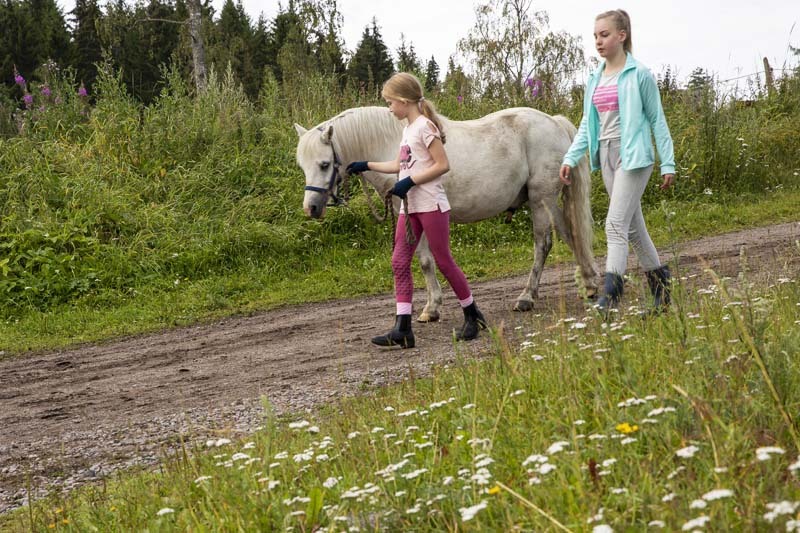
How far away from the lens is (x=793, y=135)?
16.3 m

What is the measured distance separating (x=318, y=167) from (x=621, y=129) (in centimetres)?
273

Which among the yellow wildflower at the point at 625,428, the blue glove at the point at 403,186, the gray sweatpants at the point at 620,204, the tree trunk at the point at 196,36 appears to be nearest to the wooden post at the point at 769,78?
the tree trunk at the point at 196,36

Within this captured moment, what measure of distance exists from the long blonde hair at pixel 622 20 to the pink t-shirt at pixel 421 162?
1.50 meters

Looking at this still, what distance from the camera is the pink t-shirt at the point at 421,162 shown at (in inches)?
255

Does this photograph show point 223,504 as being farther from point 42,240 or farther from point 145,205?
point 145,205

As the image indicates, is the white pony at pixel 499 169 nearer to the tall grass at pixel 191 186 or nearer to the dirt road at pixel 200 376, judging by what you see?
the dirt road at pixel 200 376

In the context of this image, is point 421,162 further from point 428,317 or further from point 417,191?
point 428,317

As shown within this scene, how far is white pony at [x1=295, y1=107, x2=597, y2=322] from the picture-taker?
773cm

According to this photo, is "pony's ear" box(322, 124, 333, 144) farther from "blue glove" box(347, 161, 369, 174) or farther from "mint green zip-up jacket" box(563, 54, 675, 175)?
"mint green zip-up jacket" box(563, 54, 675, 175)

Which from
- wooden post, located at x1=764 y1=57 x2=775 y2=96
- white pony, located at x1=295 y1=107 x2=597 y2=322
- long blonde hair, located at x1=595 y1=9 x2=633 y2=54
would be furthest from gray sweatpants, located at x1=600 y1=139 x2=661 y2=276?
wooden post, located at x1=764 y1=57 x2=775 y2=96

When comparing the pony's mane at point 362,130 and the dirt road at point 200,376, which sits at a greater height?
the pony's mane at point 362,130

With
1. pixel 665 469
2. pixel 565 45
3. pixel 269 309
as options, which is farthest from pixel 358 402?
pixel 565 45

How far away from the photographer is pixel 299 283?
35.8 ft

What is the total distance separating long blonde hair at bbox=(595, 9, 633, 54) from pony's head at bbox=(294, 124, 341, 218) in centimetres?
265
